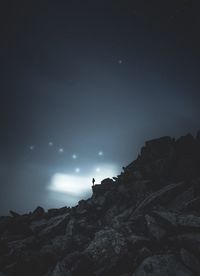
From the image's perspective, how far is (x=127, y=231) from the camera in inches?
746

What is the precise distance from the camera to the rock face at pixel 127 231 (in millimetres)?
14633

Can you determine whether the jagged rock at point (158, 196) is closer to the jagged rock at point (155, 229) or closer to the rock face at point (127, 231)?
the rock face at point (127, 231)

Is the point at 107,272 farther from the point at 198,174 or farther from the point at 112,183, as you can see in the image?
the point at 112,183

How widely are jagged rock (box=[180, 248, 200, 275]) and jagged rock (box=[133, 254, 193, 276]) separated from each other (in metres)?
0.34

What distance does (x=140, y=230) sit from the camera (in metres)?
19.4

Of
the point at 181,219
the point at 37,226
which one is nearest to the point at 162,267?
the point at 181,219

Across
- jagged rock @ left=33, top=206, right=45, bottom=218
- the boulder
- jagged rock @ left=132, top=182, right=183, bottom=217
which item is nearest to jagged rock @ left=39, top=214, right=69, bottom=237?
the boulder

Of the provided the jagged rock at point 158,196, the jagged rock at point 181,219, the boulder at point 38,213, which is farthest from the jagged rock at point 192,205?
the boulder at point 38,213

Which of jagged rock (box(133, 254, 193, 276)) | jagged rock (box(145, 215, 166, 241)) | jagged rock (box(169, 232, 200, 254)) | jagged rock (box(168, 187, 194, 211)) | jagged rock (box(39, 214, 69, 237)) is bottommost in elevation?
jagged rock (box(133, 254, 193, 276))

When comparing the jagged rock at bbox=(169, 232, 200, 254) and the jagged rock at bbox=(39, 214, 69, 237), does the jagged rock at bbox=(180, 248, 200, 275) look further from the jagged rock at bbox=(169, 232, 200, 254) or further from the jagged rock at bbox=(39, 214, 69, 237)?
the jagged rock at bbox=(39, 214, 69, 237)

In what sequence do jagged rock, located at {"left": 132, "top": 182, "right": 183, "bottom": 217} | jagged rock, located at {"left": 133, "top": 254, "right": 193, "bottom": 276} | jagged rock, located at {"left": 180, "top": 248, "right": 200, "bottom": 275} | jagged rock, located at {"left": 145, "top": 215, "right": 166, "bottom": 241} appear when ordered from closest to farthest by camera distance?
jagged rock, located at {"left": 133, "top": 254, "right": 193, "bottom": 276}, jagged rock, located at {"left": 180, "top": 248, "right": 200, "bottom": 275}, jagged rock, located at {"left": 145, "top": 215, "right": 166, "bottom": 241}, jagged rock, located at {"left": 132, "top": 182, "right": 183, "bottom": 217}

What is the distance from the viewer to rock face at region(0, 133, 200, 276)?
14633mm

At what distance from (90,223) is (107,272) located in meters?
12.7

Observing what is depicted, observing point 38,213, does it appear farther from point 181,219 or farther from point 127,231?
point 181,219
